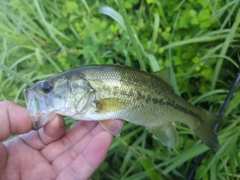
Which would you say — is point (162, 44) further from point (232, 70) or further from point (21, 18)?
point (21, 18)

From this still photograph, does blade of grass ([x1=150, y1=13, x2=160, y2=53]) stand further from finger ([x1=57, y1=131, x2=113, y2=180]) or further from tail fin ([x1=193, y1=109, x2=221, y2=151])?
finger ([x1=57, y1=131, x2=113, y2=180])

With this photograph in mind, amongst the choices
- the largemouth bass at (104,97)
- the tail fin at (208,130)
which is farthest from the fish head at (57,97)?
the tail fin at (208,130)

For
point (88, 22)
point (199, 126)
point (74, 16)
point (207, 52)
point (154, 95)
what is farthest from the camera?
point (74, 16)

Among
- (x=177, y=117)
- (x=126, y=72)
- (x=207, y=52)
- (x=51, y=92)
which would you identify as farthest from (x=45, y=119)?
(x=207, y=52)

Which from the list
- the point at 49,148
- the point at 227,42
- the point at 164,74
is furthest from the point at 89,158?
the point at 227,42

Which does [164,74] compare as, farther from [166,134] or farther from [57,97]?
[57,97]

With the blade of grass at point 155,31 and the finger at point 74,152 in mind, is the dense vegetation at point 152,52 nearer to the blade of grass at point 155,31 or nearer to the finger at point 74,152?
the blade of grass at point 155,31
